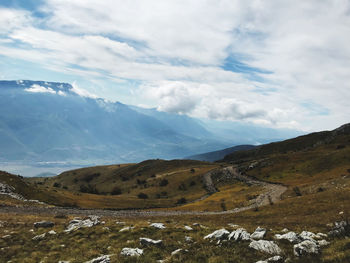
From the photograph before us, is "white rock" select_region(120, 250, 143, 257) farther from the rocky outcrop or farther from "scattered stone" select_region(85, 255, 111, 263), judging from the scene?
"scattered stone" select_region(85, 255, 111, 263)

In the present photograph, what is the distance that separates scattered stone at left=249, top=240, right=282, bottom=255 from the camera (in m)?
13.0

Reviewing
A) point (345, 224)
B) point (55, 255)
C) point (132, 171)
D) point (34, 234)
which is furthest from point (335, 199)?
point (132, 171)

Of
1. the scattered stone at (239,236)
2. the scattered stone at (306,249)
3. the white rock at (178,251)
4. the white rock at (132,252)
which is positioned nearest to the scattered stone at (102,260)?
the white rock at (132,252)

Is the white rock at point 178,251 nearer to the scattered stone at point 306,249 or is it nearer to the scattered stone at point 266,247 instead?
the scattered stone at point 266,247

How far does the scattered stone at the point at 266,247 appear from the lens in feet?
42.7

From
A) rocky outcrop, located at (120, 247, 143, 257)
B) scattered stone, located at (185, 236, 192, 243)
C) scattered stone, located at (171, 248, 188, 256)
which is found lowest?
scattered stone, located at (185, 236, 192, 243)

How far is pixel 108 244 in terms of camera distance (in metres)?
17.4

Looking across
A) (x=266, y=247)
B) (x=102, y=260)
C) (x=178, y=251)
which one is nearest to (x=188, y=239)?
(x=178, y=251)

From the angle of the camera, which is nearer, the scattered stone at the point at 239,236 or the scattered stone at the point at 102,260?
the scattered stone at the point at 102,260

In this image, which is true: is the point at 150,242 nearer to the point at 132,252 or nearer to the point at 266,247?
the point at 132,252

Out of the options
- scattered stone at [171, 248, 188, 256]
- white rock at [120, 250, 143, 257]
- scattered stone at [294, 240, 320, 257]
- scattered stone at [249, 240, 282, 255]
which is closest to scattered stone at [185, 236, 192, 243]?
scattered stone at [171, 248, 188, 256]

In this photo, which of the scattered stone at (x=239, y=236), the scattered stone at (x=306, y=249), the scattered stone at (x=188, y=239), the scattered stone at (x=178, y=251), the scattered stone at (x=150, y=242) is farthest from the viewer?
the scattered stone at (x=188, y=239)

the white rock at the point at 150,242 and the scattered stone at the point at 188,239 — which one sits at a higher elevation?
the white rock at the point at 150,242

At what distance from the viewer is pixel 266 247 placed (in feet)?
44.2
